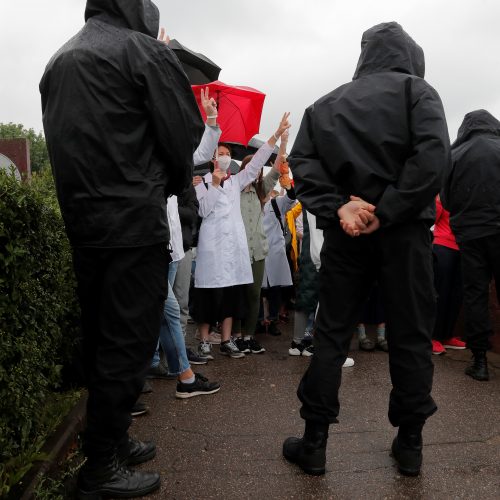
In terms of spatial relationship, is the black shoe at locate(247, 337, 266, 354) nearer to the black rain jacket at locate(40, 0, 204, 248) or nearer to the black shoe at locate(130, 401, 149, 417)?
the black shoe at locate(130, 401, 149, 417)

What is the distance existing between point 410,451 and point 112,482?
57.0 inches

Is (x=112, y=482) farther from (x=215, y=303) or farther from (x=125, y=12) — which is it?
(x=215, y=303)

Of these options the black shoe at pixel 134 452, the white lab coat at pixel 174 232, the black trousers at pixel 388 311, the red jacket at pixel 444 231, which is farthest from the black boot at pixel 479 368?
the black shoe at pixel 134 452

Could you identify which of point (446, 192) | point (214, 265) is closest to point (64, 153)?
point (214, 265)

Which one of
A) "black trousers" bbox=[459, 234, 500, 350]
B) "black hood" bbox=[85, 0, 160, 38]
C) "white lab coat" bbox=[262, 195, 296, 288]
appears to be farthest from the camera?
"white lab coat" bbox=[262, 195, 296, 288]

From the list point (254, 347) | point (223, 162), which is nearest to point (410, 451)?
point (254, 347)

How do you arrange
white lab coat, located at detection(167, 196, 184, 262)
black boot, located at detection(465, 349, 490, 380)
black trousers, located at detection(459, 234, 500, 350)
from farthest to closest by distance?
black trousers, located at detection(459, 234, 500, 350) < black boot, located at detection(465, 349, 490, 380) < white lab coat, located at detection(167, 196, 184, 262)

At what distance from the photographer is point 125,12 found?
236 cm

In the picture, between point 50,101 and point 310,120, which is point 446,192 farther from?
point 50,101

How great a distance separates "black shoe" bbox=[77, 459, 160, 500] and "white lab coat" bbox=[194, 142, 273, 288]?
8.79 ft

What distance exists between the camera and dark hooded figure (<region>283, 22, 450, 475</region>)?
8.29 ft

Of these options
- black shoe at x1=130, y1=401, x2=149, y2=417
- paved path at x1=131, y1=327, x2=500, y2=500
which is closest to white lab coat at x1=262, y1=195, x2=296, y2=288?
paved path at x1=131, y1=327, x2=500, y2=500

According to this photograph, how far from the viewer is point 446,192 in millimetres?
4852

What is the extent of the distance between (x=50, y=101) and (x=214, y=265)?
9.56 feet
